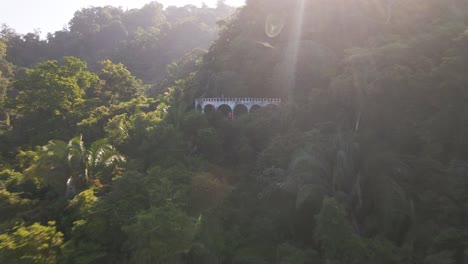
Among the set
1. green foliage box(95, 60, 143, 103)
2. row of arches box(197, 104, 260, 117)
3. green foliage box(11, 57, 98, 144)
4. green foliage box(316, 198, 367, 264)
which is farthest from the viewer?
green foliage box(95, 60, 143, 103)

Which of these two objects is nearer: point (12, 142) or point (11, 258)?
point (11, 258)

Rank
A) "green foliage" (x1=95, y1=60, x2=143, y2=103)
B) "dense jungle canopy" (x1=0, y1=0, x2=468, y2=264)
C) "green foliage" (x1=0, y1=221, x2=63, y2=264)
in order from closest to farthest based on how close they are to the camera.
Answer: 1. "green foliage" (x1=0, y1=221, x2=63, y2=264)
2. "dense jungle canopy" (x1=0, y1=0, x2=468, y2=264)
3. "green foliage" (x1=95, y1=60, x2=143, y2=103)

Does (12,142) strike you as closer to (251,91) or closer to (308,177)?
(251,91)

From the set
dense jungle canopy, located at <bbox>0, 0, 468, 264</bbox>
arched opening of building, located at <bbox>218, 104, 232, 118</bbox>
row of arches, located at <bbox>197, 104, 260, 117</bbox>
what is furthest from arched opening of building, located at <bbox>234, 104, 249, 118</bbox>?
dense jungle canopy, located at <bbox>0, 0, 468, 264</bbox>

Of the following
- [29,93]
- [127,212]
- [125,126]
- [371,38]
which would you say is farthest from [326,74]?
[29,93]

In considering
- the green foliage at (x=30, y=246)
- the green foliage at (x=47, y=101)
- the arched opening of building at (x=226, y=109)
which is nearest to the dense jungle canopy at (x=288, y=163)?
the green foliage at (x=30, y=246)

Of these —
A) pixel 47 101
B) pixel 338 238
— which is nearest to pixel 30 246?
pixel 338 238

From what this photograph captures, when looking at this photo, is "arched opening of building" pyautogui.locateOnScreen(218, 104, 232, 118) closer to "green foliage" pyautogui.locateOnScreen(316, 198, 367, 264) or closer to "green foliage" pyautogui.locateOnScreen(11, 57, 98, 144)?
"green foliage" pyautogui.locateOnScreen(11, 57, 98, 144)
